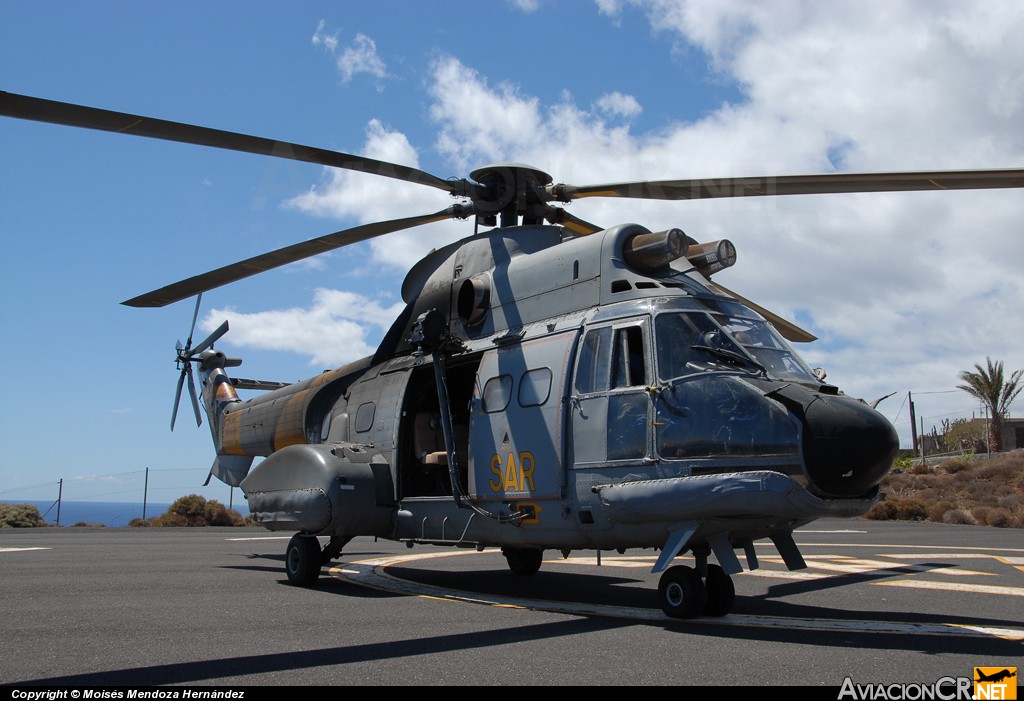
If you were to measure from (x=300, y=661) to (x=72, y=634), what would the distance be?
2249mm

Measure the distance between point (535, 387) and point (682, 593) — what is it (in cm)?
263

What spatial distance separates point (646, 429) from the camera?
290 inches

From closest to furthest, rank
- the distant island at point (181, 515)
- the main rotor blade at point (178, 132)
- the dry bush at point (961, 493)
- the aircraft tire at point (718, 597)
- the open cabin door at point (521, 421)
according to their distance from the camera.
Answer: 1. the main rotor blade at point (178, 132)
2. the aircraft tire at point (718, 597)
3. the open cabin door at point (521, 421)
4. the dry bush at point (961, 493)
5. the distant island at point (181, 515)

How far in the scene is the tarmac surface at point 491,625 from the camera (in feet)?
16.7

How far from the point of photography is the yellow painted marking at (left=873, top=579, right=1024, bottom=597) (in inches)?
367

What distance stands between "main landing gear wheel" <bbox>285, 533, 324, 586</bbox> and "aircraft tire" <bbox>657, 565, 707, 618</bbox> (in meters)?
5.04

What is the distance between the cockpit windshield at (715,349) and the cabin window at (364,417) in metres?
4.96

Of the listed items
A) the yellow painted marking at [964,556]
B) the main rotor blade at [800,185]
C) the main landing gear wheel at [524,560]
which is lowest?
the yellow painted marking at [964,556]

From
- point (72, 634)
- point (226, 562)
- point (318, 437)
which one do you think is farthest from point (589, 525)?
point (226, 562)

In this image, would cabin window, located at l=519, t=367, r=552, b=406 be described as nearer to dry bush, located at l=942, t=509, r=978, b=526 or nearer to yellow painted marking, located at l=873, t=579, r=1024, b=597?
yellow painted marking, located at l=873, t=579, r=1024, b=597

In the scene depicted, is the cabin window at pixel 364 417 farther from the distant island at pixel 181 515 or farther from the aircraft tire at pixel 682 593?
the distant island at pixel 181 515

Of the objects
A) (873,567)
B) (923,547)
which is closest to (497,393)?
(873,567)

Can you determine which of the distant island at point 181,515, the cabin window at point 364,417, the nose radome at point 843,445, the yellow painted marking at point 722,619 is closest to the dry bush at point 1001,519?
the yellow painted marking at point 722,619

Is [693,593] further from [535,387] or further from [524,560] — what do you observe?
[524,560]
